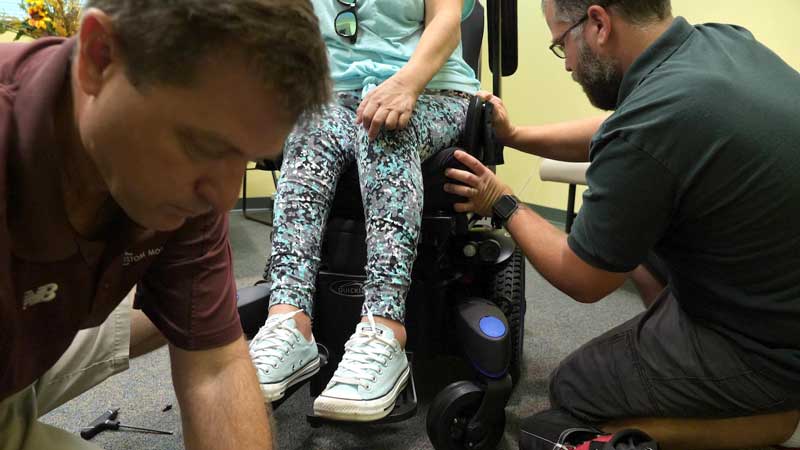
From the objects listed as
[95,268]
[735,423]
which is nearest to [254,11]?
[95,268]

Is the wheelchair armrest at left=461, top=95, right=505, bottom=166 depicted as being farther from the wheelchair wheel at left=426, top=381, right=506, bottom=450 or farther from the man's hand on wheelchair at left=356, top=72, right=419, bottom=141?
the wheelchair wheel at left=426, top=381, right=506, bottom=450

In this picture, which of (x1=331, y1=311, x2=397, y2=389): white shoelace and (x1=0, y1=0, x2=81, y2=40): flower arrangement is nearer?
(x1=331, y1=311, x2=397, y2=389): white shoelace

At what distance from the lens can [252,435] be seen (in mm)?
676

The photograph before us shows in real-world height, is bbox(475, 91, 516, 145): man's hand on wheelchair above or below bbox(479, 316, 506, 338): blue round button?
above

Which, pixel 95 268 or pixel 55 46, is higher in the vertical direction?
pixel 55 46

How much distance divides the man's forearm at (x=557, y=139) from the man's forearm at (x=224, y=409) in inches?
38.9

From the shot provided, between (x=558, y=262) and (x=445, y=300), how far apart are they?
0.27 meters

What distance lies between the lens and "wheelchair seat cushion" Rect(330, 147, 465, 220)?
109 centimetres

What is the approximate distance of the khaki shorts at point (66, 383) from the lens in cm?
64

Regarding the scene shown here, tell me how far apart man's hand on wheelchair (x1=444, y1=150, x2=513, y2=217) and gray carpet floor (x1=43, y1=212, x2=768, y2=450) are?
48 cm

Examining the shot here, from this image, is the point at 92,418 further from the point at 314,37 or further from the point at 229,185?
the point at 314,37

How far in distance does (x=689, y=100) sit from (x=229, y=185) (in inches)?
27.0

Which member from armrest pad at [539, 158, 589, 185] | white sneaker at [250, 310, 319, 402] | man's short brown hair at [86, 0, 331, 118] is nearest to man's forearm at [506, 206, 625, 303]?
white sneaker at [250, 310, 319, 402]

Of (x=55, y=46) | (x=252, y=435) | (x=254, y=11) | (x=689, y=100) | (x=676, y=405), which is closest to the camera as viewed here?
(x=254, y=11)
